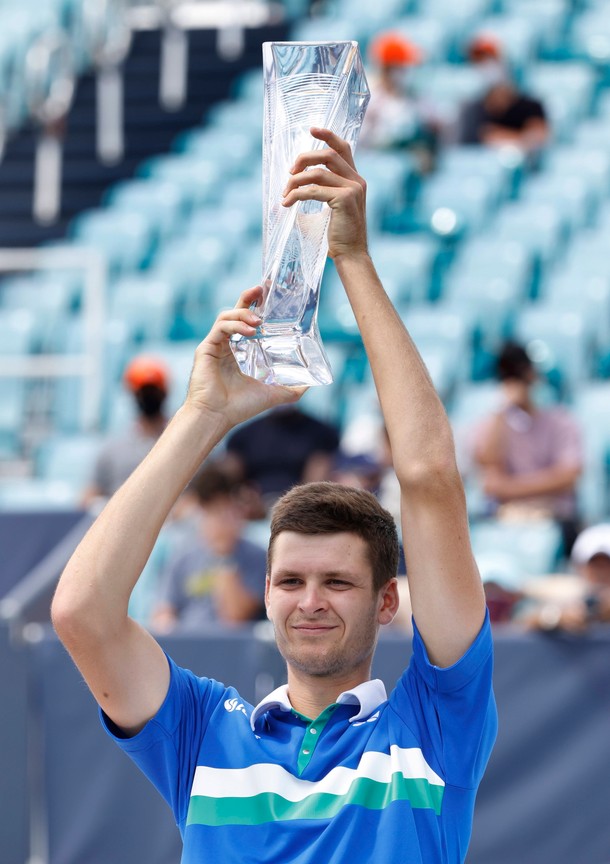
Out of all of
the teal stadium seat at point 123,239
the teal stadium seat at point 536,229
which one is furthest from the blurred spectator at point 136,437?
the teal stadium seat at point 123,239

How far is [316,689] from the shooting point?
241cm

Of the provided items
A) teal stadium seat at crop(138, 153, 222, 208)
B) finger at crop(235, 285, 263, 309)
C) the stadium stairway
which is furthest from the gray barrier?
the stadium stairway

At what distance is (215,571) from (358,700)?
3.61m

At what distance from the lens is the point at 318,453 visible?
276 inches

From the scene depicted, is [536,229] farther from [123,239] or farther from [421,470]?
[421,470]

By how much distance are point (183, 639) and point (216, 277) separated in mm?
4916

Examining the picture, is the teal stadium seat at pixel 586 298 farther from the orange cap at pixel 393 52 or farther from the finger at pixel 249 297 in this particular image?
the finger at pixel 249 297

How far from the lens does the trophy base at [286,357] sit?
2.41m

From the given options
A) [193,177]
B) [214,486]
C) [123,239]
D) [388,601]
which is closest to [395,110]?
[193,177]

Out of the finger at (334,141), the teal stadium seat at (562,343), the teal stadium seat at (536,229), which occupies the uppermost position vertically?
the teal stadium seat at (536,229)

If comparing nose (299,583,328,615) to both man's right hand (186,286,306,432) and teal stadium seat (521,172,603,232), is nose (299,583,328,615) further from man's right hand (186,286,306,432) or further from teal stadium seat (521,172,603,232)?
teal stadium seat (521,172,603,232)

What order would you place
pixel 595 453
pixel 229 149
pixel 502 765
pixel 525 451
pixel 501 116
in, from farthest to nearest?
pixel 229 149, pixel 501 116, pixel 595 453, pixel 525 451, pixel 502 765

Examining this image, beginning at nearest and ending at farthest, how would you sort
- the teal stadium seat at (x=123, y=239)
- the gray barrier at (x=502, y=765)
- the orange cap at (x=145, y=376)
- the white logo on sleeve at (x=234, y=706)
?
1. the white logo on sleeve at (x=234, y=706)
2. the gray barrier at (x=502, y=765)
3. the orange cap at (x=145, y=376)
4. the teal stadium seat at (x=123, y=239)

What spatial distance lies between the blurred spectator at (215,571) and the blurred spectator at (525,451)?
4.46 ft
